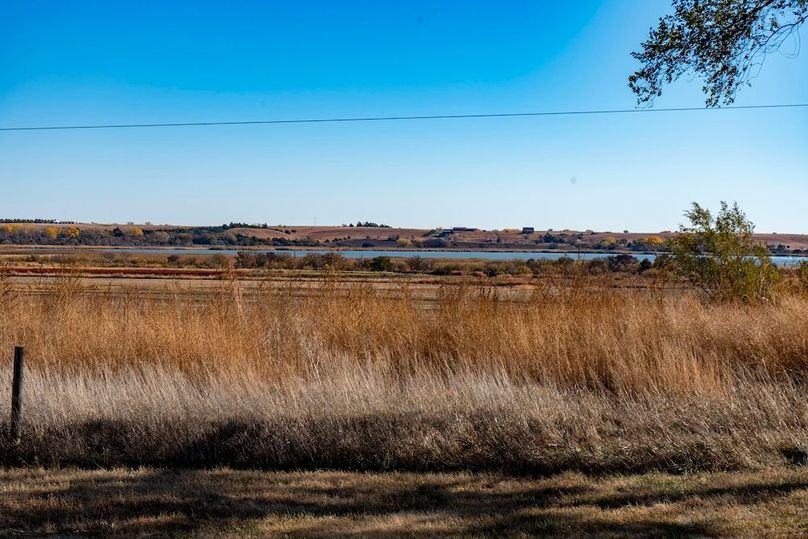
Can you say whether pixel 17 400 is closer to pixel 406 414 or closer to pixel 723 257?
pixel 406 414

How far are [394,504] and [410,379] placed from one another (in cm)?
396

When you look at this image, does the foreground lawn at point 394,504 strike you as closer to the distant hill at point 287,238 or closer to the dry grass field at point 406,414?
the dry grass field at point 406,414

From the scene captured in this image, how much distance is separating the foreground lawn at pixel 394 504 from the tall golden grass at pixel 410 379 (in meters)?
0.61

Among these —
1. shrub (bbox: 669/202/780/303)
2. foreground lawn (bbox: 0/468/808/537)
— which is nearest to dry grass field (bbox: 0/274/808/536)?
foreground lawn (bbox: 0/468/808/537)

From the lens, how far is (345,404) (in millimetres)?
9641

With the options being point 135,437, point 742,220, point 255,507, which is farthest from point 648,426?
point 742,220

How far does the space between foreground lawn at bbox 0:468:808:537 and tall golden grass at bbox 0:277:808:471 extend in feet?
1.99

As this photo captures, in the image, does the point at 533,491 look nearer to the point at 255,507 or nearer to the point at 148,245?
the point at 255,507

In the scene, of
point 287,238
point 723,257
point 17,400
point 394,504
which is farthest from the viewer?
point 287,238

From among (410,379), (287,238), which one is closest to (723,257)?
(410,379)

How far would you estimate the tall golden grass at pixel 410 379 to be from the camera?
8.64m

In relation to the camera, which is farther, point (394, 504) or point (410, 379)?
point (410, 379)

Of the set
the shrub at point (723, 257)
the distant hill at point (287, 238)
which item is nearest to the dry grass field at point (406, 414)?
the shrub at point (723, 257)

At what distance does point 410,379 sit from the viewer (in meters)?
11.1
